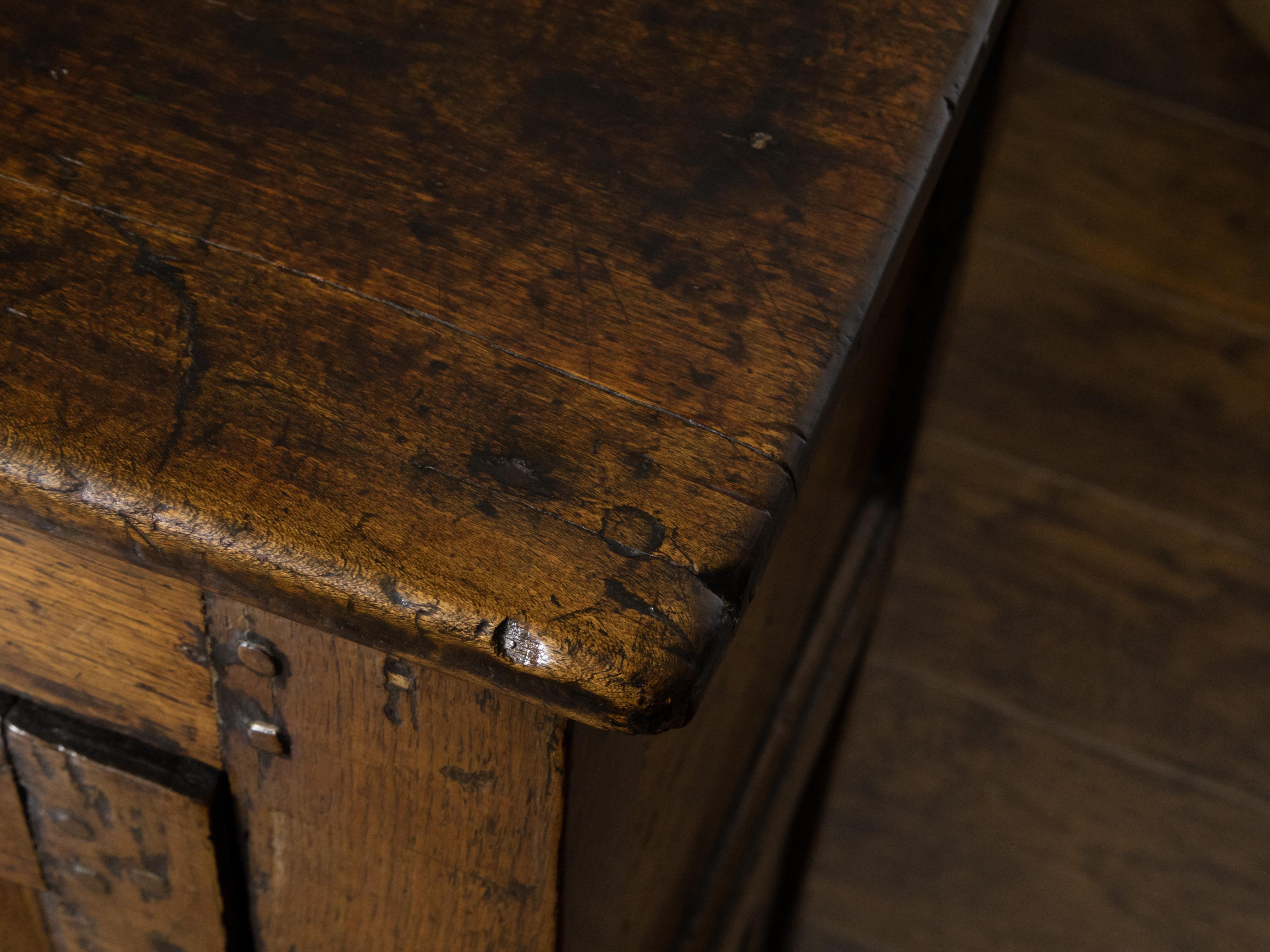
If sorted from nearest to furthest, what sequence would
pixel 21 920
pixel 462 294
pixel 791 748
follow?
pixel 462 294 < pixel 21 920 < pixel 791 748

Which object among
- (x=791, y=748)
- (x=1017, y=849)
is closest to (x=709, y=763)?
(x=791, y=748)

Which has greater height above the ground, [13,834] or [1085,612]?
[13,834]

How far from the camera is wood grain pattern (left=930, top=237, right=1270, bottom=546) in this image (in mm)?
1498

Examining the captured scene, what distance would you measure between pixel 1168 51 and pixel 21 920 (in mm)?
1379

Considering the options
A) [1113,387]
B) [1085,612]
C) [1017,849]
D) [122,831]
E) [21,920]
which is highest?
[122,831]

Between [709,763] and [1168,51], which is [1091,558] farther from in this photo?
[709,763]

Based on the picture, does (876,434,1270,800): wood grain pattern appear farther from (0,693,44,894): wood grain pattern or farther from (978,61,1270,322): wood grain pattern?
(0,693,44,894): wood grain pattern

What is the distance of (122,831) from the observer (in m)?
0.43

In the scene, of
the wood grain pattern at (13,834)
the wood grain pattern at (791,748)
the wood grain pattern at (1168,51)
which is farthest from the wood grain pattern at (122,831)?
the wood grain pattern at (1168,51)

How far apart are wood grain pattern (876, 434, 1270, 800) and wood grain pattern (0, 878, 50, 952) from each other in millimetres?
1140

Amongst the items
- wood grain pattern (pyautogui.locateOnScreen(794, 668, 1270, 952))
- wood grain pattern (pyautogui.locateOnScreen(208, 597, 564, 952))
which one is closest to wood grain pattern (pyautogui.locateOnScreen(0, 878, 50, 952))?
wood grain pattern (pyautogui.locateOnScreen(208, 597, 564, 952))

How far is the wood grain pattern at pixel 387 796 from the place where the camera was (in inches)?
13.8

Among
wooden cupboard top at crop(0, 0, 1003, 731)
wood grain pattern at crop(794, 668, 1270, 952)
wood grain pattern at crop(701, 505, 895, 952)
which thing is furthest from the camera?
wood grain pattern at crop(794, 668, 1270, 952)

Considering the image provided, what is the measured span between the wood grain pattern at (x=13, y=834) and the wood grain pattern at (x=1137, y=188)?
4.08 ft
